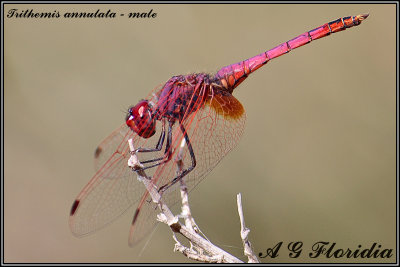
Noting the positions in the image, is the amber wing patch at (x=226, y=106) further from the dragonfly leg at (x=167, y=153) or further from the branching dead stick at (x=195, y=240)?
the branching dead stick at (x=195, y=240)

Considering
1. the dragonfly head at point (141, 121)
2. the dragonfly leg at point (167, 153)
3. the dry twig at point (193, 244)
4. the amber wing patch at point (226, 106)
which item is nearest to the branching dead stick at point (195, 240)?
the dry twig at point (193, 244)

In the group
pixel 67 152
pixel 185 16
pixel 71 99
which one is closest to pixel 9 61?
pixel 71 99

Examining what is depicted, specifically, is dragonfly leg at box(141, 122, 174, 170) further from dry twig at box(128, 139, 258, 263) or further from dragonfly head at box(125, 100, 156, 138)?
dry twig at box(128, 139, 258, 263)

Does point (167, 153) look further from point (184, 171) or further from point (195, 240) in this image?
point (195, 240)

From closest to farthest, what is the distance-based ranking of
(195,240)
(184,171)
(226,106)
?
(195,240) → (184,171) → (226,106)

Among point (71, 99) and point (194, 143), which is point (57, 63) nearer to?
point (71, 99)

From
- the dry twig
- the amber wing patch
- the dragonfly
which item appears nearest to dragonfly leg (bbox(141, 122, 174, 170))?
the dragonfly

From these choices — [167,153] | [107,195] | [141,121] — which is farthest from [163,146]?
[107,195]
